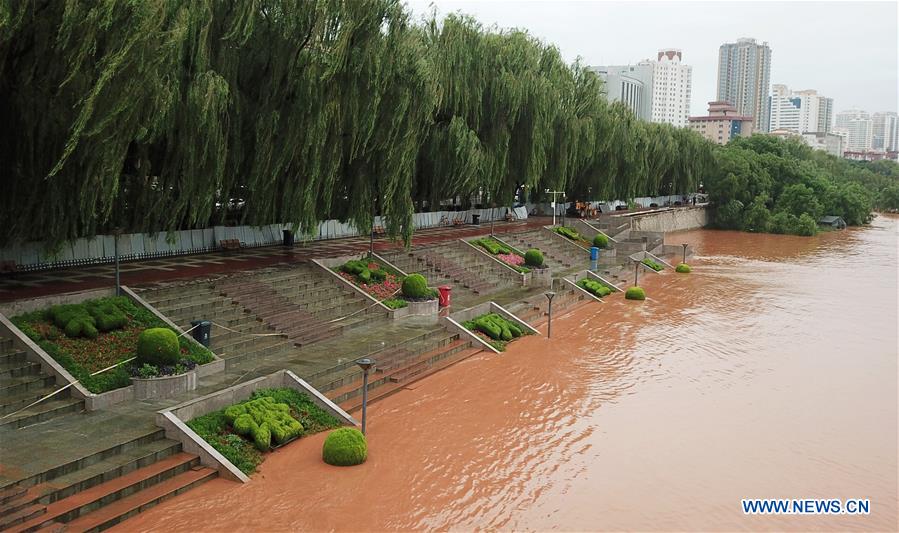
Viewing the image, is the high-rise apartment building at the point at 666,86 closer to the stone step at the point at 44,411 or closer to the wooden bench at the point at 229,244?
the wooden bench at the point at 229,244

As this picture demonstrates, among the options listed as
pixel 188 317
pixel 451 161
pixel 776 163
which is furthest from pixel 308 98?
pixel 776 163

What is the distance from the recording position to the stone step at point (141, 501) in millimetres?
8625

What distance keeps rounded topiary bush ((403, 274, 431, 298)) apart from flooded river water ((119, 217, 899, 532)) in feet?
11.2

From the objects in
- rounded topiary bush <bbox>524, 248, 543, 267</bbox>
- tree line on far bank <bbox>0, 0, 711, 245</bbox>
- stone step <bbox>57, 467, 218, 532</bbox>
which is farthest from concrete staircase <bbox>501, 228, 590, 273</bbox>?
stone step <bbox>57, 467, 218, 532</bbox>

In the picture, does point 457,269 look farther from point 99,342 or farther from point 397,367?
point 99,342

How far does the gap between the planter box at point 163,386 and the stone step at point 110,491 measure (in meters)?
2.10

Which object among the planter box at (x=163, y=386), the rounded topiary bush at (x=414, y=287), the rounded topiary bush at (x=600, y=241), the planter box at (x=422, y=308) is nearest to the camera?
the planter box at (x=163, y=386)

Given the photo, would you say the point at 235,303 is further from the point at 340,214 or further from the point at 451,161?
the point at 451,161

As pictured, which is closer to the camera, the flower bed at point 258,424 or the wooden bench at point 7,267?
the flower bed at point 258,424

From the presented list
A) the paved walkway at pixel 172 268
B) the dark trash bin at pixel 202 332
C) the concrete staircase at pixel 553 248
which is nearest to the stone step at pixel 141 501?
the dark trash bin at pixel 202 332

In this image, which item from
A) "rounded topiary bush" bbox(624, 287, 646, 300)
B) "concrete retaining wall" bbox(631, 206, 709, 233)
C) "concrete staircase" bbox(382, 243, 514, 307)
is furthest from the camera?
"concrete retaining wall" bbox(631, 206, 709, 233)

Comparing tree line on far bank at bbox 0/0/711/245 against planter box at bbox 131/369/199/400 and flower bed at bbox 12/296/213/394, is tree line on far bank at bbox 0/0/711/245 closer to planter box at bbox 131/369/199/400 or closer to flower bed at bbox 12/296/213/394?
flower bed at bbox 12/296/213/394

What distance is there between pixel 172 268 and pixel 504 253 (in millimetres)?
14432

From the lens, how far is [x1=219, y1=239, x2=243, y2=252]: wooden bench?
2305 centimetres
